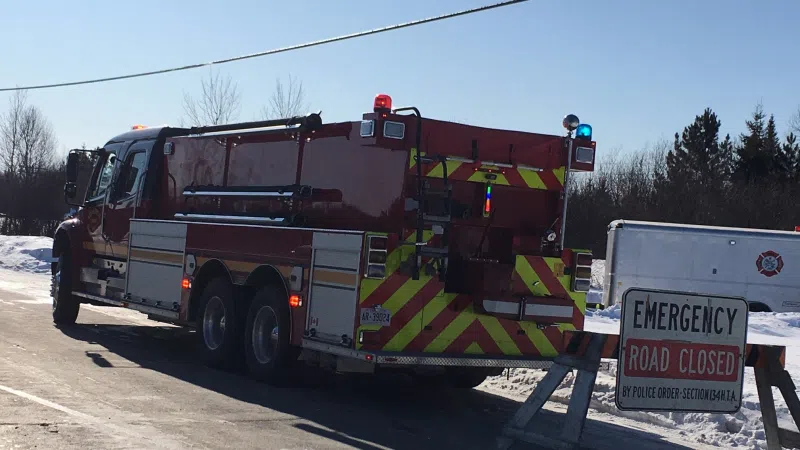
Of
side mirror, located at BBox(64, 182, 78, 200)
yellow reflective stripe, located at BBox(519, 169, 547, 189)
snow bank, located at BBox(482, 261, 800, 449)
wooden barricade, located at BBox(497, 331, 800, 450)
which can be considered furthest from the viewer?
→ side mirror, located at BBox(64, 182, 78, 200)

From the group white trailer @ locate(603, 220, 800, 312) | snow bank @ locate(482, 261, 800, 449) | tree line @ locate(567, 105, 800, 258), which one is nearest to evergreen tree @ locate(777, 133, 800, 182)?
tree line @ locate(567, 105, 800, 258)

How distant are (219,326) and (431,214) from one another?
3.47 metres

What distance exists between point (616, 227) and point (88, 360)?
1982cm

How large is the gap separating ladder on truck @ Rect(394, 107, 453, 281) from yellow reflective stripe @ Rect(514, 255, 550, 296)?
725mm

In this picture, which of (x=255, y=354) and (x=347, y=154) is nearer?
(x=347, y=154)

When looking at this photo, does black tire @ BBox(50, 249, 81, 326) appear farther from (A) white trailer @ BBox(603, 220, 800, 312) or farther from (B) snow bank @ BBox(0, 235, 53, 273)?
(A) white trailer @ BBox(603, 220, 800, 312)

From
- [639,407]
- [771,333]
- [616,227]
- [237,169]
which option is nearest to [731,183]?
[616,227]

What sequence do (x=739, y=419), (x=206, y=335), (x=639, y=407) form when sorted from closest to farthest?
(x=639, y=407) < (x=739, y=419) < (x=206, y=335)

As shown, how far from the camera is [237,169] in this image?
1234 centimetres

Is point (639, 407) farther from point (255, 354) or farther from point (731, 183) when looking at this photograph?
point (731, 183)

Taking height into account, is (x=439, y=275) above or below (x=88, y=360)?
above

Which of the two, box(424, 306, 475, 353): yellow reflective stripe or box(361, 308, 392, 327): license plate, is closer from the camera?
box(361, 308, 392, 327): license plate

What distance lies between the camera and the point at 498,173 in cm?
1042

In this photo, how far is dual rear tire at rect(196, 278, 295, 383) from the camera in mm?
10688
